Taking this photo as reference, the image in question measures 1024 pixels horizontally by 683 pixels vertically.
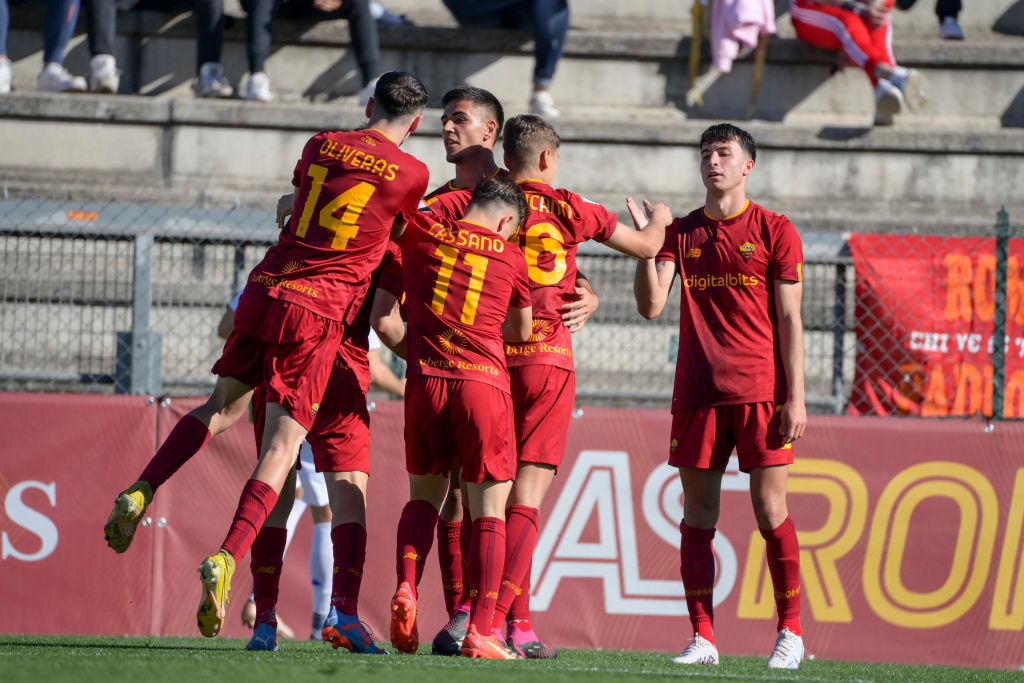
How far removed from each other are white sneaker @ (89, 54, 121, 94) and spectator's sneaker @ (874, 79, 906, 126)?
20.8 ft

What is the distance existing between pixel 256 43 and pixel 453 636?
6.46 meters

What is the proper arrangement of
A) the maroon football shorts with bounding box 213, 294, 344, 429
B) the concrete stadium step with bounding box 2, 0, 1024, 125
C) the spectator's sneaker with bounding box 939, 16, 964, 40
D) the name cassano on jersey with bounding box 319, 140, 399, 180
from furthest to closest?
the spectator's sneaker with bounding box 939, 16, 964, 40, the concrete stadium step with bounding box 2, 0, 1024, 125, the name cassano on jersey with bounding box 319, 140, 399, 180, the maroon football shorts with bounding box 213, 294, 344, 429

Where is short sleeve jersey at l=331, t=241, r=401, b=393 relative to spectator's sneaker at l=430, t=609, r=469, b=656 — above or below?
above

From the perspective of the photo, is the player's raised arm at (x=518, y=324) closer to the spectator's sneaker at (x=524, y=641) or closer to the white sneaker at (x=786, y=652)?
the spectator's sneaker at (x=524, y=641)

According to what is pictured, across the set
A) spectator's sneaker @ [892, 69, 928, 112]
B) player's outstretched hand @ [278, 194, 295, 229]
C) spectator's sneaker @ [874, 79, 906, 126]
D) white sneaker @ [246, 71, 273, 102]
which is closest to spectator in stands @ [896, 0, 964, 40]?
spectator's sneaker @ [892, 69, 928, 112]

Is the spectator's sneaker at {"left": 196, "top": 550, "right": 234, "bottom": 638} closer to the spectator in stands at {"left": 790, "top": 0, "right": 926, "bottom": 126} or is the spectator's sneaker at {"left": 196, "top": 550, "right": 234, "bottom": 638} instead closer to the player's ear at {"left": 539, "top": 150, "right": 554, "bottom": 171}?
the player's ear at {"left": 539, "top": 150, "right": 554, "bottom": 171}

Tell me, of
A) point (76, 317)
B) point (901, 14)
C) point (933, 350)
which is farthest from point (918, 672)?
point (901, 14)

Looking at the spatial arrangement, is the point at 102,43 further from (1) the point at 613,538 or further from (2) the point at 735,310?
(2) the point at 735,310

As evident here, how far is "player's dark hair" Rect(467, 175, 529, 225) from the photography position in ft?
15.8

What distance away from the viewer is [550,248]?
17.0ft

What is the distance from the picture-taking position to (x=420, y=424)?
15.4 feet

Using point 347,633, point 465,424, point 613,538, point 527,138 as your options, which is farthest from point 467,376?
point 613,538

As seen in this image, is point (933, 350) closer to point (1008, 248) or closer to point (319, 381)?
point (1008, 248)

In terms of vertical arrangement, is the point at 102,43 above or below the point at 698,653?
above
